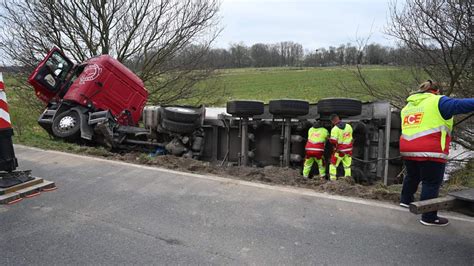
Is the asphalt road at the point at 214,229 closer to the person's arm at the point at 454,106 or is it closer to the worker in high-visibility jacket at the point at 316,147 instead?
the person's arm at the point at 454,106

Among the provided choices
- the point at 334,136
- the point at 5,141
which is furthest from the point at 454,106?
the point at 5,141

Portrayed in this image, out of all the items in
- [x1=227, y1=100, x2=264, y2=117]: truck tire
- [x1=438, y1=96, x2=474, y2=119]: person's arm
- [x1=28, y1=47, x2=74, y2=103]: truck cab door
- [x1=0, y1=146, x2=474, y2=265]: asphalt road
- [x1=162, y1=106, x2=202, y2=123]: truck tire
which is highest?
[x1=28, y1=47, x2=74, y2=103]: truck cab door

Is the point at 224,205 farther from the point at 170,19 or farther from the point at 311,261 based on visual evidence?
the point at 170,19

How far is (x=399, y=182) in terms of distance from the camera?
675 centimetres

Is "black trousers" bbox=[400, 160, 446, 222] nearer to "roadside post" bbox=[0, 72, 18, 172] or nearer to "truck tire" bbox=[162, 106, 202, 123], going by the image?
"truck tire" bbox=[162, 106, 202, 123]

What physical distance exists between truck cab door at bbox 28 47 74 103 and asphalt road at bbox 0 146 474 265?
16.2 ft

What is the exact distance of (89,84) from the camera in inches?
356

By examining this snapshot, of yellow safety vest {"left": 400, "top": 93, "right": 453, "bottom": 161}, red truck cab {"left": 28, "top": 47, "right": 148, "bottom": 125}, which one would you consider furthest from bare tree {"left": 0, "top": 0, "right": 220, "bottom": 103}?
yellow safety vest {"left": 400, "top": 93, "right": 453, "bottom": 161}

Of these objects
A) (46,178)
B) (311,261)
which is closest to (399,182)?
(311,261)

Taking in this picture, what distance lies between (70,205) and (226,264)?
7.66 feet

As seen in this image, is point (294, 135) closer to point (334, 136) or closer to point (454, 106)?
point (334, 136)

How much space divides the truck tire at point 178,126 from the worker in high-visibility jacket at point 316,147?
8.56 feet

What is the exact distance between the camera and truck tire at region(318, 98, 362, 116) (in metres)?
6.50

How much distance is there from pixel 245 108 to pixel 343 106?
195 cm
